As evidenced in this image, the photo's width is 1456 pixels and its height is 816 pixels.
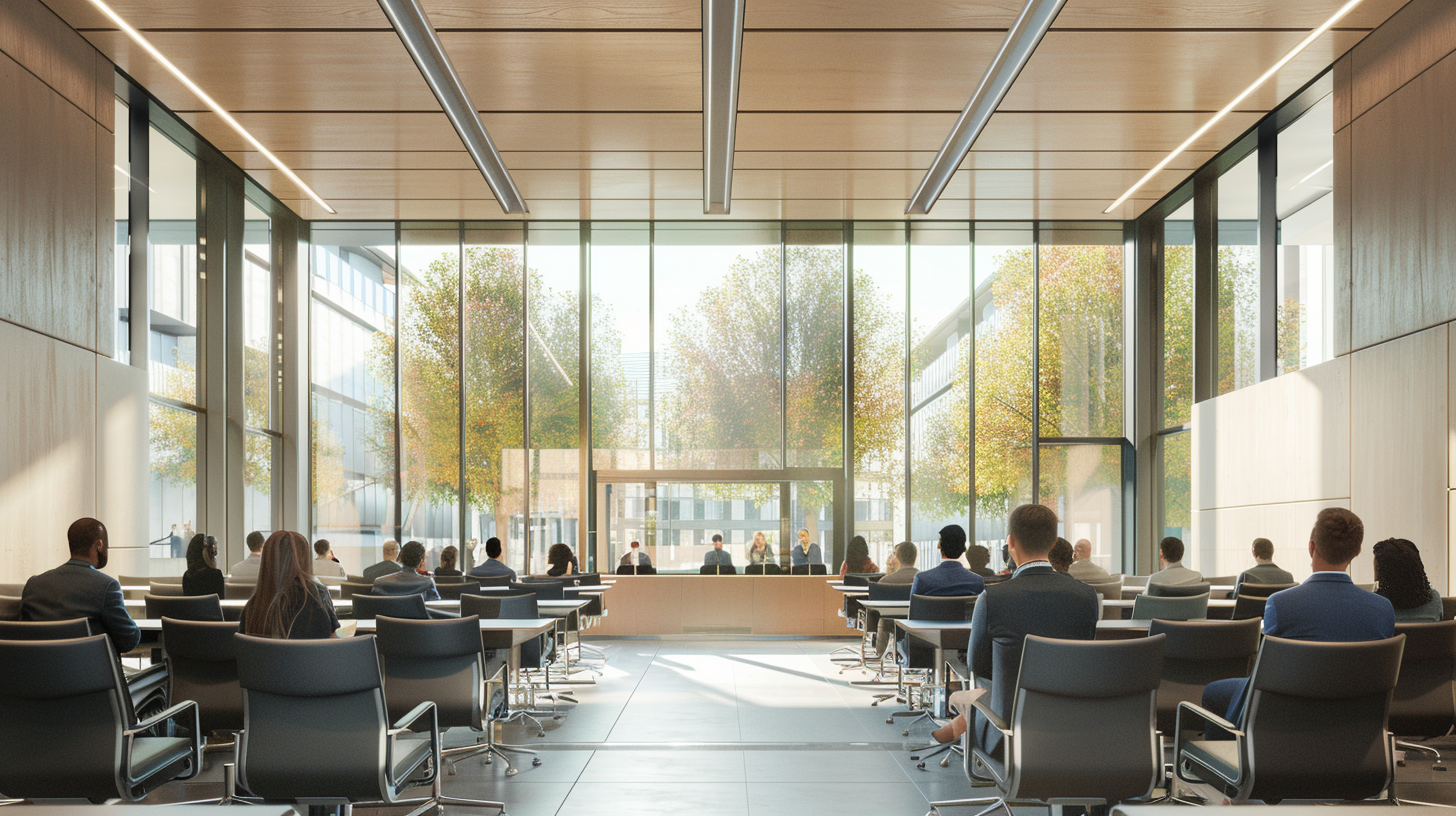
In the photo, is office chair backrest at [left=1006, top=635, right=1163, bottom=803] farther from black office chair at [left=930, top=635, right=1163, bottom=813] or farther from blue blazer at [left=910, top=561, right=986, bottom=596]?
blue blazer at [left=910, top=561, right=986, bottom=596]

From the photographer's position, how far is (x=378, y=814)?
4.80 metres

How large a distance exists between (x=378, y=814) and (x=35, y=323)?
4.59 meters

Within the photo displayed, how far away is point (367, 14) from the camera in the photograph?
24.3 feet

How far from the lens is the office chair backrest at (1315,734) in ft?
10.9

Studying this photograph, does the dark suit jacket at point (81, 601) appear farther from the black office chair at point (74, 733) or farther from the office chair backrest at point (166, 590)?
the office chair backrest at point (166, 590)

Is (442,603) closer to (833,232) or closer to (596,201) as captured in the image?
(596,201)

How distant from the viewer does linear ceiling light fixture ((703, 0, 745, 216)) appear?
727 centimetres

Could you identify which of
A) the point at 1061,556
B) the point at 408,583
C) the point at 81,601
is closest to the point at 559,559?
the point at 408,583

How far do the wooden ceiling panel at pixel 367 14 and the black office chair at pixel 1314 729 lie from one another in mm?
5567

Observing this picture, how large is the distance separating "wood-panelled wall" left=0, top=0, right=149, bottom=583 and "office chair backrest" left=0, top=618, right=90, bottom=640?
3.39 metres

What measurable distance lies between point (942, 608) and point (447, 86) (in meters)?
5.66

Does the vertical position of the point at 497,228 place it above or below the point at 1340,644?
above

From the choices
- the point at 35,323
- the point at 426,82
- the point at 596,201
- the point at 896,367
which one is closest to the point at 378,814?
the point at 35,323

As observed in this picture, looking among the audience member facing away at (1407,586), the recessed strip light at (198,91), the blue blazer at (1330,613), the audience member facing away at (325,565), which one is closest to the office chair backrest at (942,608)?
the audience member facing away at (1407,586)
